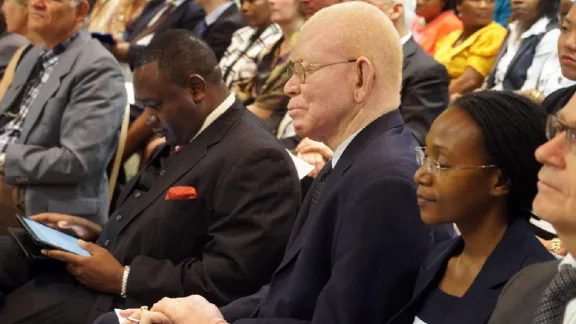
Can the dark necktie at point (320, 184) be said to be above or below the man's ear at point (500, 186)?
below

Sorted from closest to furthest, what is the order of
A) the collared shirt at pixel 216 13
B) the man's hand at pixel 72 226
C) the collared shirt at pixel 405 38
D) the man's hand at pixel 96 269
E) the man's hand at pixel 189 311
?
the man's hand at pixel 189 311 → the man's hand at pixel 96 269 → the man's hand at pixel 72 226 → the collared shirt at pixel 405 38 → the collared shirt at pixel 216 13

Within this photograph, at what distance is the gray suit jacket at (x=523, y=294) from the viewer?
5.58 feet

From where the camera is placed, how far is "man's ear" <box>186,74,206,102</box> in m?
3.08

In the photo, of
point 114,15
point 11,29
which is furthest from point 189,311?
point 114,15

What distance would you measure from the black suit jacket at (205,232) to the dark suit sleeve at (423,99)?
91 cm

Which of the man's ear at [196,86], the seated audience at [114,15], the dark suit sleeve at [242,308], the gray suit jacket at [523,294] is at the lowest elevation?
the seated audience at [114,15]

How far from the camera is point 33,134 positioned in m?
3.91

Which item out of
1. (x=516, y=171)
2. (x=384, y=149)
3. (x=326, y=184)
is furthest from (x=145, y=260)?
(x=516, y=171)

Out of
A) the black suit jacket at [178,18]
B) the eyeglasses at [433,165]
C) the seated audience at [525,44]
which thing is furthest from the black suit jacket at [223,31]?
the eyeglasses at [433,165]

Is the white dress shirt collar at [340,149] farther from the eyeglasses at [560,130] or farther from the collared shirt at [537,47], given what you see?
the collared shirt at [537,47]

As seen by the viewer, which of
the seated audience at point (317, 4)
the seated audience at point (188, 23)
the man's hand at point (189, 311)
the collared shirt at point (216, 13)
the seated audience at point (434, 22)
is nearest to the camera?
the man's hand at point (189, 311)

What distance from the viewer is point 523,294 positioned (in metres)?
1.73

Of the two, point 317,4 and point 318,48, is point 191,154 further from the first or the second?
point 317,4

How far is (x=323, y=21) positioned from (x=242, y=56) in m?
2.74
